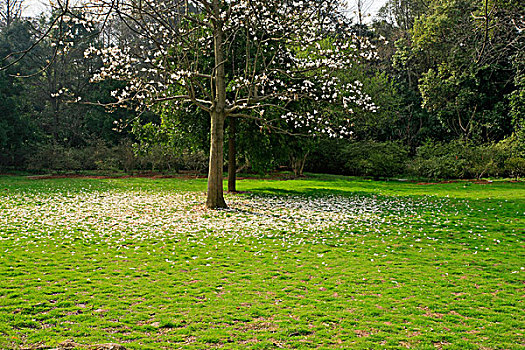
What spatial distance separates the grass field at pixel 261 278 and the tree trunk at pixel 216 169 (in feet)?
2.46

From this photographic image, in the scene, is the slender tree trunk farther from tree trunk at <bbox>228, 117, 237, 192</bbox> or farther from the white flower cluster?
tree trunk at <bbox>228, 117, 237, 192</bbox>

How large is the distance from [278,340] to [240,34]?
48.8 feet

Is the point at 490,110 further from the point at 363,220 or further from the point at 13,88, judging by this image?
the point at 13,88

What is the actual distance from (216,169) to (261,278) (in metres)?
7.84

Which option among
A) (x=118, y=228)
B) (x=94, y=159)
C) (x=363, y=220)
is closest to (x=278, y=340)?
(x=118, y=228)

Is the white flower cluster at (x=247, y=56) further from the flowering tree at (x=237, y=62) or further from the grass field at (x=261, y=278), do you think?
the grass field at (x=261, y=278)

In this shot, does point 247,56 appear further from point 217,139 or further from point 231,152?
point 231,152

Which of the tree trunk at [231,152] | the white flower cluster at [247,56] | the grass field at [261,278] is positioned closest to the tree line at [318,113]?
the tree trunk at [231,152]

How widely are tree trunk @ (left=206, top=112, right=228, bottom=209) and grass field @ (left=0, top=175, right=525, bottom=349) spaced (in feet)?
2.46

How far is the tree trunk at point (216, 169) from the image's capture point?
13.8m

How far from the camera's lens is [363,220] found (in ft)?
38.6

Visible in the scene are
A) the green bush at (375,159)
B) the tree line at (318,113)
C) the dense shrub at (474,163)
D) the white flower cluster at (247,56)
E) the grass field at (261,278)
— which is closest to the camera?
the grass field at (261,278)

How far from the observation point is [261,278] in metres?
6.48

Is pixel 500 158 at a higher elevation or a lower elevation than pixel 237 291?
higher
